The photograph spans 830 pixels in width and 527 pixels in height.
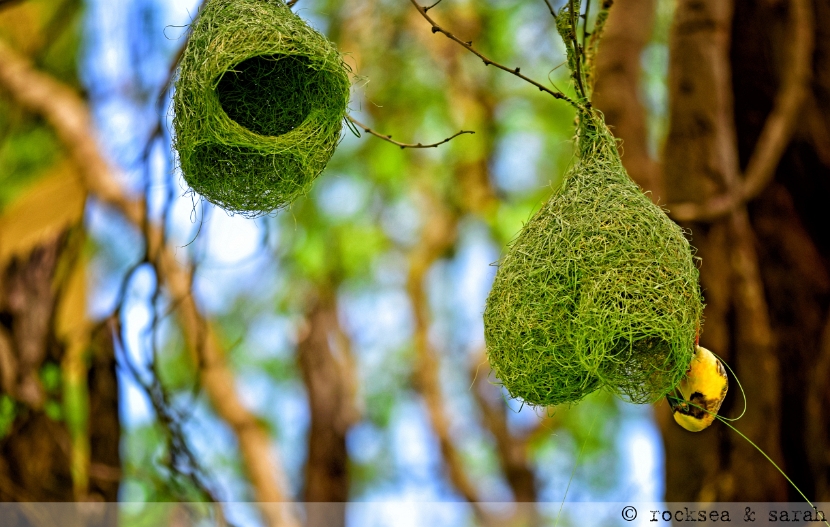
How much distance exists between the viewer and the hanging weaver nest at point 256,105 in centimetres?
141

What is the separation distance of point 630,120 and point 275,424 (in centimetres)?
459

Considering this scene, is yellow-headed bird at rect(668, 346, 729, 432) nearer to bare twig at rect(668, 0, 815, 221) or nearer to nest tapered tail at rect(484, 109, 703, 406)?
nest tapered tail at rect(484, 109, 703, 406)

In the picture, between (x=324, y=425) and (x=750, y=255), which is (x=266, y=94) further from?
(x=324, y=425)

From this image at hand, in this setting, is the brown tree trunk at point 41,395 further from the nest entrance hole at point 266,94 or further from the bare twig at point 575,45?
the bare twig at point 575,45

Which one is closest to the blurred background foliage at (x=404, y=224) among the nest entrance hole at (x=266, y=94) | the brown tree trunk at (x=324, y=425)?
the brown tree trunk at (x=324, y=425)

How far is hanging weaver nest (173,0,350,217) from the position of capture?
141 centimetres

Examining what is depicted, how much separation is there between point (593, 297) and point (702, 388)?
25cm

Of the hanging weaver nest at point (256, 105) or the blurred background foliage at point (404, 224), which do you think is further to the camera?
the blurred background foliage at point (404, 224)

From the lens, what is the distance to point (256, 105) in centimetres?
164

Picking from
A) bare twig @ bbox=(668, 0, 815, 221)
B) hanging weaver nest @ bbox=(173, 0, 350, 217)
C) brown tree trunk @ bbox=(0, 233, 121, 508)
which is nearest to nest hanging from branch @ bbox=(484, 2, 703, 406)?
hanging weaver nest @ bbox=(173, 0, 350, 217)

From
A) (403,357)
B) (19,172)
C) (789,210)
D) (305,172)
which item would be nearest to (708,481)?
(789,210)

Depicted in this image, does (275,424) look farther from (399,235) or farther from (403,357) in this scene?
(399,235)

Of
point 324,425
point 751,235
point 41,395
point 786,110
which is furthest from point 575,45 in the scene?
point 324,425

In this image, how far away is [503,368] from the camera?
1455 mm
